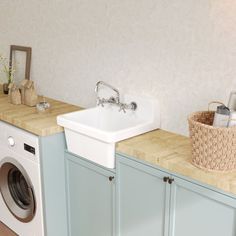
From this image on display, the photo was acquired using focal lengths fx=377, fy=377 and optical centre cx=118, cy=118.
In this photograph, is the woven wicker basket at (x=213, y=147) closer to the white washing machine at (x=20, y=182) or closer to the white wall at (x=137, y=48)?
the white wall at (x=137, y=48)

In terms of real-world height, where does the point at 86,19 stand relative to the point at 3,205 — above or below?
above

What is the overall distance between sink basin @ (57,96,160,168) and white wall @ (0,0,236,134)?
0.08m

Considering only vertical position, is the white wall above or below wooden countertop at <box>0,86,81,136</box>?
above

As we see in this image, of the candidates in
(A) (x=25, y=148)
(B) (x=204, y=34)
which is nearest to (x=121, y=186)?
(A) (x=25, y=148)

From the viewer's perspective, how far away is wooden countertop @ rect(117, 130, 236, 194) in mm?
1678

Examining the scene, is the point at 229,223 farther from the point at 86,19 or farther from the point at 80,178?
the point at 86,19

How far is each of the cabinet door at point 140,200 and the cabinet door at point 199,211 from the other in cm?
6

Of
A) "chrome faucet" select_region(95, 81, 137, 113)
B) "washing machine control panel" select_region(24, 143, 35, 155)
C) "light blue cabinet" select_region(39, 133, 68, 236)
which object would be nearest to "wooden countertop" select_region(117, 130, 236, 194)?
"chrome faucet" select_region(95, 81, 137, 113)

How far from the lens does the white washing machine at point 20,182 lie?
2.44 metres

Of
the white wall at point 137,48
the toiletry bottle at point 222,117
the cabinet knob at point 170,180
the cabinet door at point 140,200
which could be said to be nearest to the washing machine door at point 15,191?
the white wall at point 137,48

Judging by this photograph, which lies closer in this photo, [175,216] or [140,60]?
[175,216]

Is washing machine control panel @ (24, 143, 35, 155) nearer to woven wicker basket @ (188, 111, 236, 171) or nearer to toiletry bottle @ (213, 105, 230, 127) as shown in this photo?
woven wicker basket @ (188, 111, 236, 171)

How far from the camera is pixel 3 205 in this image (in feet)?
9.55

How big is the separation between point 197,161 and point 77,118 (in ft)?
3.23
